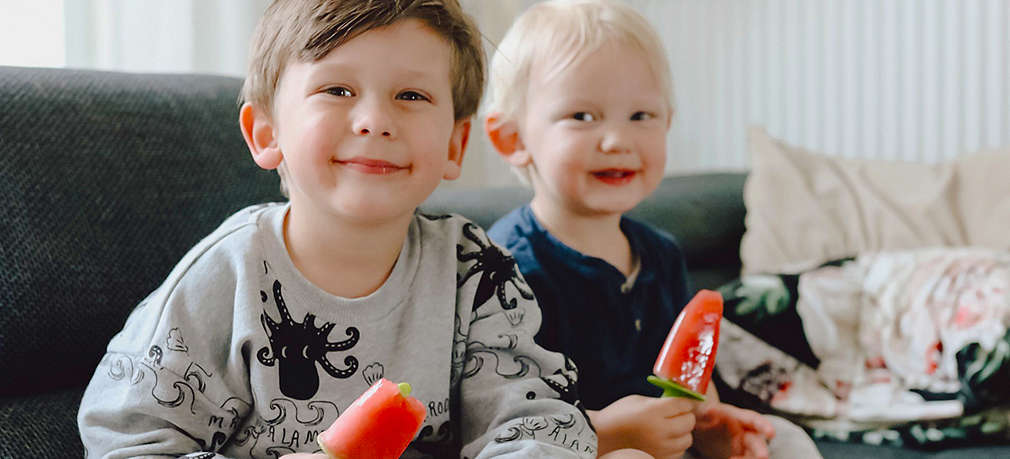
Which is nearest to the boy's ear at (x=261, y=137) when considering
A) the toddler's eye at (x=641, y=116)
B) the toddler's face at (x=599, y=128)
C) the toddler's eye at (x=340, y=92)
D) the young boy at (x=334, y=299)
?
the young boy at (x=334, y=299)

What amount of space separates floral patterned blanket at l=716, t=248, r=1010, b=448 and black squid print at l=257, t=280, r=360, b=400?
99cm

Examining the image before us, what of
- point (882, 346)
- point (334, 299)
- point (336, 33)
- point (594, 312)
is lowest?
point (882, 346)

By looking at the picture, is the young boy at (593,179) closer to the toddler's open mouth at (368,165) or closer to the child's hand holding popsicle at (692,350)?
the child's hand holding popsicle at (692,350)

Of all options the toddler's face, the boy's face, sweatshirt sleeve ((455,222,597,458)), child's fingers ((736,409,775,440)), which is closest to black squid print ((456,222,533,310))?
sweatshirt sleeve ((455,222,597,458))

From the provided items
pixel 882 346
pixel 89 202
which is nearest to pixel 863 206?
pixel 882 346

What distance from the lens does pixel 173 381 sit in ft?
3.08

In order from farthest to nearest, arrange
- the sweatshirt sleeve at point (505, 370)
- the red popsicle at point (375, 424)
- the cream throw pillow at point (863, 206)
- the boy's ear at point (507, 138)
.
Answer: the cream throw pillow at point (863, 206) → the boy's ear at point (507, 138) → the sweatshirt sleeve at point (505, 370) → the red popsicle at point (375, 424)

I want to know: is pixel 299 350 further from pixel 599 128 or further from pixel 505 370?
pixel 599 128

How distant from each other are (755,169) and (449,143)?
1.29m

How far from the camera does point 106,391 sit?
0.96 metres

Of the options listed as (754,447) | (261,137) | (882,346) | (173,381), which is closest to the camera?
(173,381)

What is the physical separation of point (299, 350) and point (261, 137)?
0.25m

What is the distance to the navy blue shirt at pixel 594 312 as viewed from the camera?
1349 millimetres

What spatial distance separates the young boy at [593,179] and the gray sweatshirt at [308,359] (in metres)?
0.21
